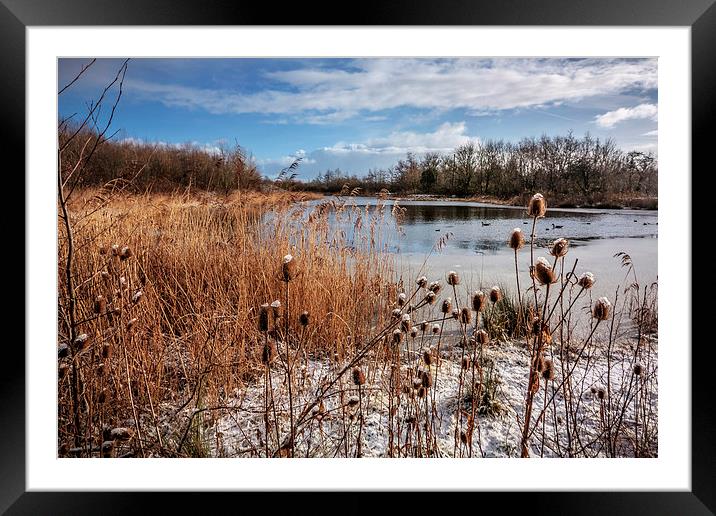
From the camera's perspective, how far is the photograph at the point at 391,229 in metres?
1.60

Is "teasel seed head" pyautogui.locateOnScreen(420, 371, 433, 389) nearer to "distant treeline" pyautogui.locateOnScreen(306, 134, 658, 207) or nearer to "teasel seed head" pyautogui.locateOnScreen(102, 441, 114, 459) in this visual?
"distant treeline" pyautogui.locateOnScreen(306, 134, 658, 207)

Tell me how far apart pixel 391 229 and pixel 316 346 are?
0.69 m

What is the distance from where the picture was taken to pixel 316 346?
1955 mm

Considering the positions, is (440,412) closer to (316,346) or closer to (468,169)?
(316,346)

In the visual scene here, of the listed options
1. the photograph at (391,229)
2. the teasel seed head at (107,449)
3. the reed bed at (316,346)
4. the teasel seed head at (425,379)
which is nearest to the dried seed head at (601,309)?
the reed bed at (316,346)

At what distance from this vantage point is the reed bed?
1543 mm

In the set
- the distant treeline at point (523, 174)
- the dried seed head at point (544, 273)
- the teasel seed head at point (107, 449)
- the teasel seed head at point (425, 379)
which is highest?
the distant treeline at point (523, 174)

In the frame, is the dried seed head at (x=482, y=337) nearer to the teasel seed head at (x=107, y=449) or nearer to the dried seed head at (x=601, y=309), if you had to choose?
the dried seed head at (x=601, y=309)

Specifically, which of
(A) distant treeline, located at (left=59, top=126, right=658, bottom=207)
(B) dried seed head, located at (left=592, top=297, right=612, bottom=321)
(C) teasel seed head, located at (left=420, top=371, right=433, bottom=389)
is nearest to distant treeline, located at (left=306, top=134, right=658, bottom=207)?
(A) distant treeline, located at (left=59, top=126, right=658, bottom=207)
